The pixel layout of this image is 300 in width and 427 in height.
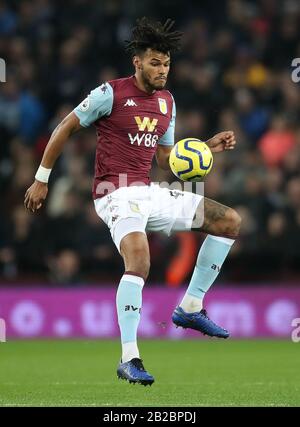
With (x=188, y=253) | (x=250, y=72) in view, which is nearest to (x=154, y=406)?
(x=188, y=253)

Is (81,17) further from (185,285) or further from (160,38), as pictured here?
(160,38)

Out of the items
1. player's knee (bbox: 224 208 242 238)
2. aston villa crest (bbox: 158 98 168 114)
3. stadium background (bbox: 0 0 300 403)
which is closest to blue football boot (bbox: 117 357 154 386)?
player's knee (bbox: 224 208 242 238)

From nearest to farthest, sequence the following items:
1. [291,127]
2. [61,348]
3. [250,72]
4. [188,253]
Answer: [61,348], [188,253], [291,127], [250,72]

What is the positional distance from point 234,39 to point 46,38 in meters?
2.77

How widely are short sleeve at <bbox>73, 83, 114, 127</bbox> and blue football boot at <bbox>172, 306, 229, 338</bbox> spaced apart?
1.66 metres

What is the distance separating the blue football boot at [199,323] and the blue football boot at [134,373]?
1.00 metres

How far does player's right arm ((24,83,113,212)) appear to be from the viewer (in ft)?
28.4

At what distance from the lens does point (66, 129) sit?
8.68m

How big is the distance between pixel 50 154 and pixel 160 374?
2.47 m

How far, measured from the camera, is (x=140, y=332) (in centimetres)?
1489

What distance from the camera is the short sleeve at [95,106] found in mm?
8719

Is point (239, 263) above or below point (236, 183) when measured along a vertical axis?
below

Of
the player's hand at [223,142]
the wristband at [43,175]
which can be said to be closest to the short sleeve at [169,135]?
the player's hand at [223,142]

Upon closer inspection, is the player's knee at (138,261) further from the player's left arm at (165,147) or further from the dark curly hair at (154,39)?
the dark curly hair at (154,39)
